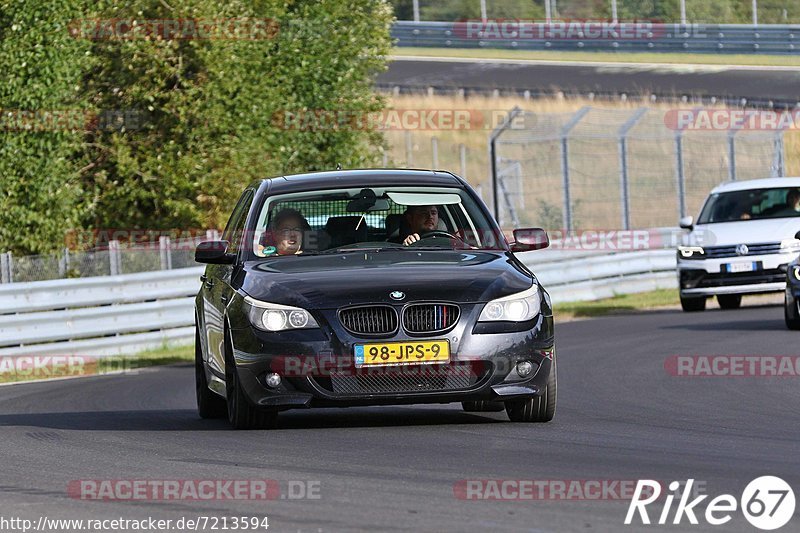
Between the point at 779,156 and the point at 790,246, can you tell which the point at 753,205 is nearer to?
the point at 790,246

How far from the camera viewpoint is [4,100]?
2544cm

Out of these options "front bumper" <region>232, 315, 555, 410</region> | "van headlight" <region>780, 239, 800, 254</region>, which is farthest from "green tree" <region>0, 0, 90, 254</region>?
"front bumper" <region>232, 315, 555, 410</region>

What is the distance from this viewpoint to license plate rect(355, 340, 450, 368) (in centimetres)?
952

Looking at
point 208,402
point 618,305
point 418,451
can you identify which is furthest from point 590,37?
point 418,451

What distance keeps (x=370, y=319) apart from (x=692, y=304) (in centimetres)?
1546

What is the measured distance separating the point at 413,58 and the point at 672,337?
3954 centimetres

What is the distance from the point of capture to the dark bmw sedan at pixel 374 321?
9.57 metres

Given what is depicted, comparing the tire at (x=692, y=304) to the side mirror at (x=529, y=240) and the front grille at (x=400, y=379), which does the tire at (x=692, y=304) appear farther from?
the front grille at (x=400, y=379)

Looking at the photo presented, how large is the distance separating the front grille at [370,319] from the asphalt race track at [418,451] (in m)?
0.60

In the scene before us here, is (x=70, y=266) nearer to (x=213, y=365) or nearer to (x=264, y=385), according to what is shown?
(x=213, y=365)

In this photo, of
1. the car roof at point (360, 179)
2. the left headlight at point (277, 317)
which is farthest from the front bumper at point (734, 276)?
the left headlight at point (277, 317)

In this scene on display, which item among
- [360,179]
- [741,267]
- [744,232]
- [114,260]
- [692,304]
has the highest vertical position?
[360,179]

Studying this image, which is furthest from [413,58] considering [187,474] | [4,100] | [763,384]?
[187,474]

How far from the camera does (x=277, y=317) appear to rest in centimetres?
971
